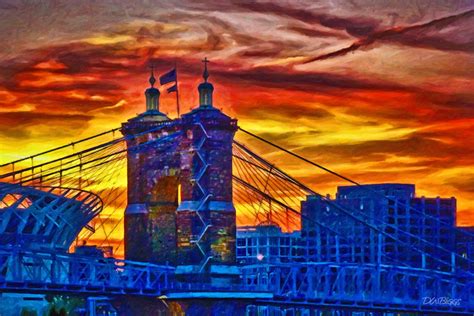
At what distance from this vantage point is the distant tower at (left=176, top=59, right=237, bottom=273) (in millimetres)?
119188

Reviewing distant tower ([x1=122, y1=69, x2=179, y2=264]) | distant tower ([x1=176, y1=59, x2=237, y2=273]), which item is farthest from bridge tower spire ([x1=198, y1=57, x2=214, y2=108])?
distant tower ([x1=122, y1=69, x2=179, y2=264])

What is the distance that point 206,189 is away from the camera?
121 m

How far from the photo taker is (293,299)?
5266 inches

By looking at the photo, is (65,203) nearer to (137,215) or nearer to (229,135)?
(137,215)

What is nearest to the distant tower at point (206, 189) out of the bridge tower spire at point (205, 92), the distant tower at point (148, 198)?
the bridge tower spire at point (205, 92)

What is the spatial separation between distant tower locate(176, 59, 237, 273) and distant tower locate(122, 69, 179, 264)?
8.60 meters

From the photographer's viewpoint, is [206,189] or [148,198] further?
[148,198]

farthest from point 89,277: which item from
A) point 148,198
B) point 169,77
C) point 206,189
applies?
point 169,77

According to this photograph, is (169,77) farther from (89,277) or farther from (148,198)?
(89,277)

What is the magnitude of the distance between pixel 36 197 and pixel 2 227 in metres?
6.09

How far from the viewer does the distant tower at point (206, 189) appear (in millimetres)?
119188

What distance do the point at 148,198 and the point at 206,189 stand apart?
1430cm

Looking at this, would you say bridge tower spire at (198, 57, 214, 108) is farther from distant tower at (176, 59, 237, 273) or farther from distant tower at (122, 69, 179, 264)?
distant tower at (122, 69, 179, 264)

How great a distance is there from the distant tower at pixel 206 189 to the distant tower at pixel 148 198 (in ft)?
28.2
